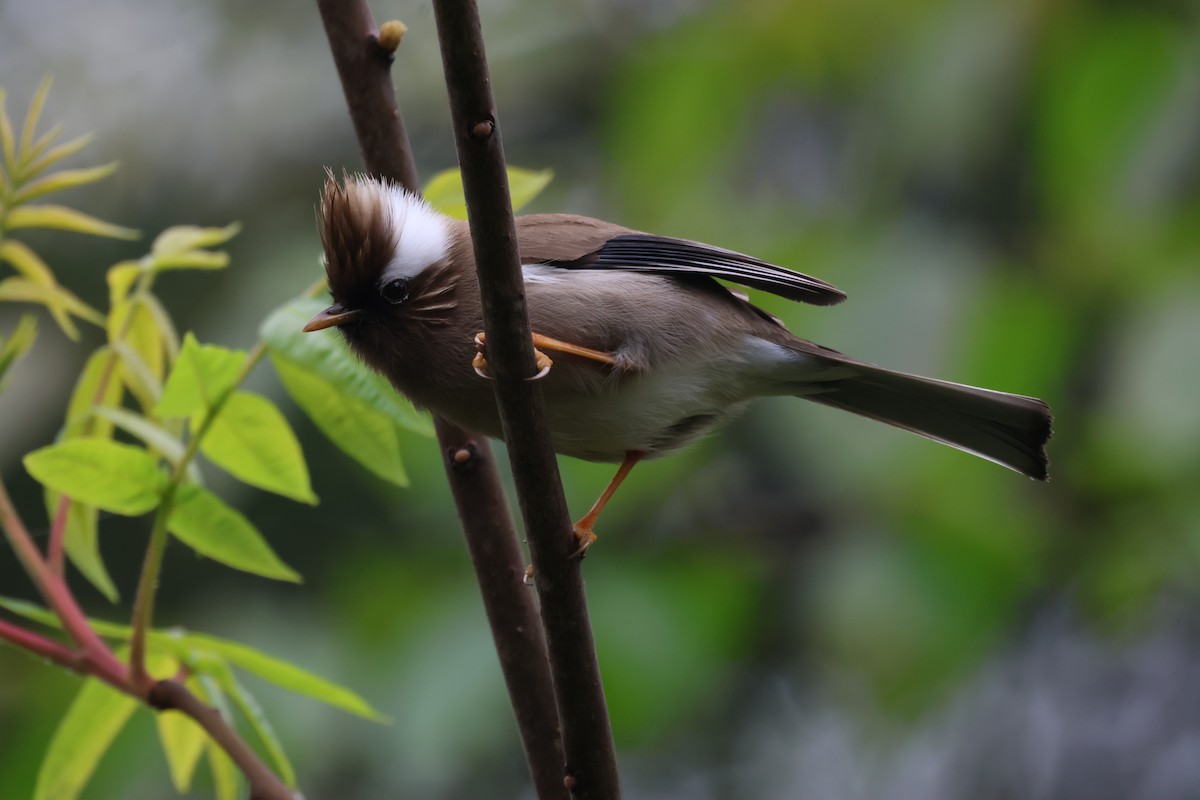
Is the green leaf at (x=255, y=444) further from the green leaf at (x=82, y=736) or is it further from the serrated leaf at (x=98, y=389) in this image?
the green leaf at (x=82, y=736)

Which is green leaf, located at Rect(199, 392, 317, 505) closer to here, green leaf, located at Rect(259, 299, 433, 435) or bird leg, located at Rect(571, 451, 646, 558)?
green leaf, located at Rect(259, 299, 433, 435)

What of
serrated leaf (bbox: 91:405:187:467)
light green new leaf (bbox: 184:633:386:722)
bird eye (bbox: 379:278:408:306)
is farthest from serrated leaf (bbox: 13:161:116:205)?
light green new leaf (bbox: 184:633:386:722)

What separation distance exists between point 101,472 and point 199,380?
8.2 inches

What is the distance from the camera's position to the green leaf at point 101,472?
6.23 ft

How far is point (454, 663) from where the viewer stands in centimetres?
340

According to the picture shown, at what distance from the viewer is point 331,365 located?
210 centimetres

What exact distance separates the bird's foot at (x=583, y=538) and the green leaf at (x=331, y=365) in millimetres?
330

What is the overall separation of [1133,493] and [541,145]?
2.73 metres

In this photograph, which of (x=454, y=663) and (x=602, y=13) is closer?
(x=454, y=663)

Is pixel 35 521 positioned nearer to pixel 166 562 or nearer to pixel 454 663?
pixel 166 562

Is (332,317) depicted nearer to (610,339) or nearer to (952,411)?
(610,339)

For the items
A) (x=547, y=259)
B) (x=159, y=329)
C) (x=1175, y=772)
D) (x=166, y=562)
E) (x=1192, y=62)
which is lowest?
(x=1175, y=772)

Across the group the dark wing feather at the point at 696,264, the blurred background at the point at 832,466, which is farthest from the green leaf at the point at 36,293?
the blurred background at the point at 832,466

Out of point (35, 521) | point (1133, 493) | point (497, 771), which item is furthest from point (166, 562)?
point (1133, 493)
